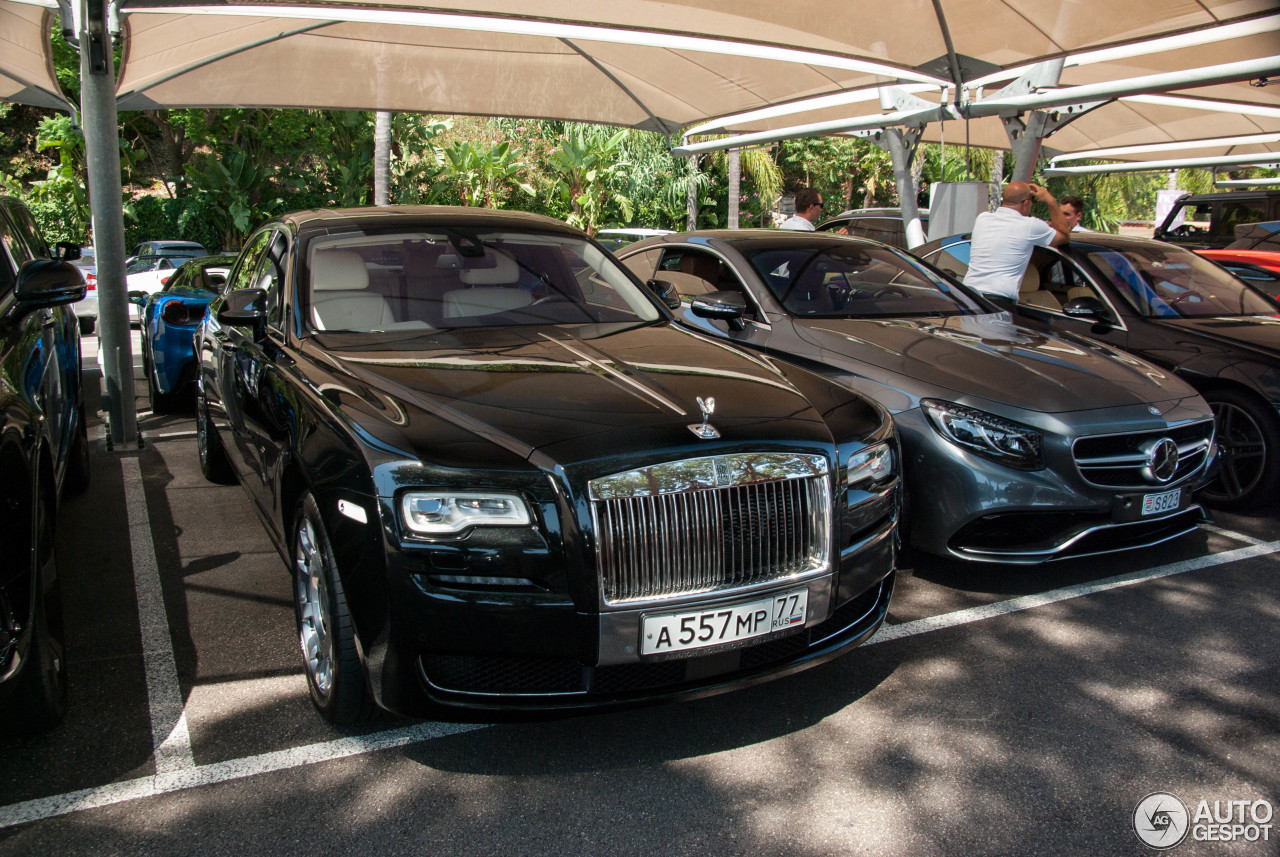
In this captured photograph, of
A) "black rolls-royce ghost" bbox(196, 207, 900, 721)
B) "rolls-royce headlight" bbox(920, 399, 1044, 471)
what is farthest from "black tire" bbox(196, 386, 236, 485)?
"rolls-royce headlight" bbox(920, 399, 1044, 471)

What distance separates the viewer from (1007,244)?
6.64 m

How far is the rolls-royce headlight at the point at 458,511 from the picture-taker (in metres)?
2.62

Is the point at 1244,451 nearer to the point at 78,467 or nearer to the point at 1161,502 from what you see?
the point at 1161,502

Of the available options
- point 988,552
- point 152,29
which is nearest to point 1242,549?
point 988,552

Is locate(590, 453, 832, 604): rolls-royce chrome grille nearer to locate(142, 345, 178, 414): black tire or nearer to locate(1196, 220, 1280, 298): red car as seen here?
locate(142, 345, 178, 414): black tire

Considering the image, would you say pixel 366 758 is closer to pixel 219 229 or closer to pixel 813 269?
pixel 813 269

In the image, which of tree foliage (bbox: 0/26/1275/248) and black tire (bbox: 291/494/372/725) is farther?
tree foliage (bbox: 0/26/1275/248)

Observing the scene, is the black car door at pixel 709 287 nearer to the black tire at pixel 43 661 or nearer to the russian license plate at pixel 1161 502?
the russian license plate at pixel 1161 502

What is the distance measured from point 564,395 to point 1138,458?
2848 mm

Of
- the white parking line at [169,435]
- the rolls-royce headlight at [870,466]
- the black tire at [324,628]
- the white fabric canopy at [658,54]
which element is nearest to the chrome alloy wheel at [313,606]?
the black tire at [324,628]

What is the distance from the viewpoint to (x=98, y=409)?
27.7 feet

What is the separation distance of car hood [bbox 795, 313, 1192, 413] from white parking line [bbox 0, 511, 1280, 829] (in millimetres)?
923

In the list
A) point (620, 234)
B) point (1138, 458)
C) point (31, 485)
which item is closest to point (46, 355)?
point (31, 485)

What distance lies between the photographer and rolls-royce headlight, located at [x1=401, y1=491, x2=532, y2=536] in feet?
8.59
